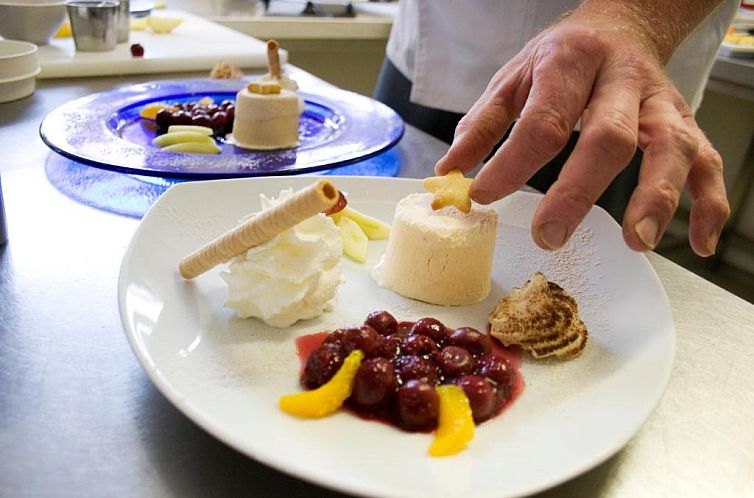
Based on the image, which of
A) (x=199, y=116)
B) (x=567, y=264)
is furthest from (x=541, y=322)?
(x=199, y=116)

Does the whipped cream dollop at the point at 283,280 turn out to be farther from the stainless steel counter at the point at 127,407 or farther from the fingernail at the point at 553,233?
the fingernail at the point at 553,233

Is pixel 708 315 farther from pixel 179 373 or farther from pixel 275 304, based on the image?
pixel 179 373

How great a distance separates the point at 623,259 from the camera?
40.9 inches

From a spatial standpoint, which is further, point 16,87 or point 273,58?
point 16,87

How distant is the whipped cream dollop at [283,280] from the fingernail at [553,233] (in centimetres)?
30

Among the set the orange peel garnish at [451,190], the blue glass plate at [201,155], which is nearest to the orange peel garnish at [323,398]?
the orange peel garnish at [451,190]

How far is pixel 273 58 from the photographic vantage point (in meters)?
1.73

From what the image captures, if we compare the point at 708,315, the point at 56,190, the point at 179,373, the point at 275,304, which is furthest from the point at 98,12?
the point at 708,315

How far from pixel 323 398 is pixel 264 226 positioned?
238 millimetres

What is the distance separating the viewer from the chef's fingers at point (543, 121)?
86 cm

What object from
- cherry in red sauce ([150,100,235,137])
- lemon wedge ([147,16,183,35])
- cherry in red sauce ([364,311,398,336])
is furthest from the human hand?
lemon wedge ([147,16,183,35])

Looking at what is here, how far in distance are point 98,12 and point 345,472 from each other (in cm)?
213

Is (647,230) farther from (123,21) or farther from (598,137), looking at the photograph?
(123,21)

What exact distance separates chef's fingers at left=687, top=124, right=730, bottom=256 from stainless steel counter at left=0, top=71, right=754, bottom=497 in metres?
0.16
